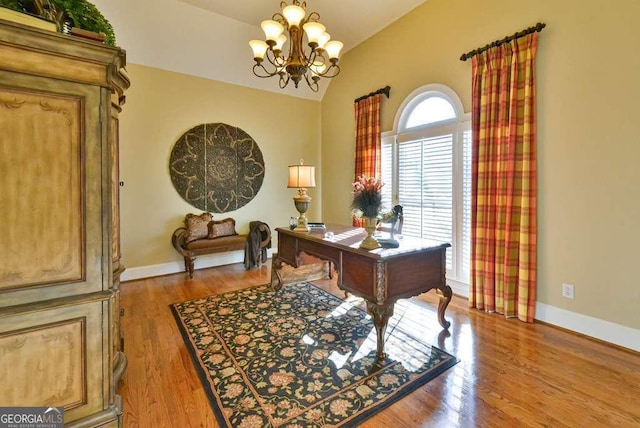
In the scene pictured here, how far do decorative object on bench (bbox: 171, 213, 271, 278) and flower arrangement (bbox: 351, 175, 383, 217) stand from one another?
273 cm

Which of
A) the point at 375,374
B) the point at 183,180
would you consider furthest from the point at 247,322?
the point at 183,180

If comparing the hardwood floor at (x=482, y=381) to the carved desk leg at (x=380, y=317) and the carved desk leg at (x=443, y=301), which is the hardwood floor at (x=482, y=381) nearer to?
the carved desk leg at (x=443, y=301)

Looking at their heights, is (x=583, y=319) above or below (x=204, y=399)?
above

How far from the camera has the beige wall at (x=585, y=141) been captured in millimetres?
2230

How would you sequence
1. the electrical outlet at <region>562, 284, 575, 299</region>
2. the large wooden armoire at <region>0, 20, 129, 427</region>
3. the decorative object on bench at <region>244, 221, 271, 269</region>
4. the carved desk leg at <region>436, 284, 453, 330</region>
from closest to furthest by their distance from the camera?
1. the large wooden armoire at <region>0, 20, 129, 427</region>
2. the carved desk leg at <region>436, 284, 453, 330</region>
3. the electrical outlet at <region>562, 284, 575, 299</region>
4. the decorative object on bench at <region>244, 221, 271, 269</region>

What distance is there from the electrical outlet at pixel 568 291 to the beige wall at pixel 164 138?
4.11 metres

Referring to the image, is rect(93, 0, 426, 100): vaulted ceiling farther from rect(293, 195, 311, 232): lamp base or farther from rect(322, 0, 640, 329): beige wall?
rect(293, 195, 311, 232): lamp base

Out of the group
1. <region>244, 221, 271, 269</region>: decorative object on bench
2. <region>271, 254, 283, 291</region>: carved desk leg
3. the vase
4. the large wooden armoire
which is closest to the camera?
the large wooden armoire

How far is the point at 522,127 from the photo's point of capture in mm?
2727

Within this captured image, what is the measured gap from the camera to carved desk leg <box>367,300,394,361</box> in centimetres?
204

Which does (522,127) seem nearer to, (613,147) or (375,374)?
(613,147)

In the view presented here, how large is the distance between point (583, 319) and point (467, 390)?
1.51 meters

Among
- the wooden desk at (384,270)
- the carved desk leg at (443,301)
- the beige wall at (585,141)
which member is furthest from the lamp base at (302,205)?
the beige wall at (585,141)

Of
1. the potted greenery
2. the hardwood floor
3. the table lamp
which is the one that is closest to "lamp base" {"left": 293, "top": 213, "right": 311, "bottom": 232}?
the table lamp
